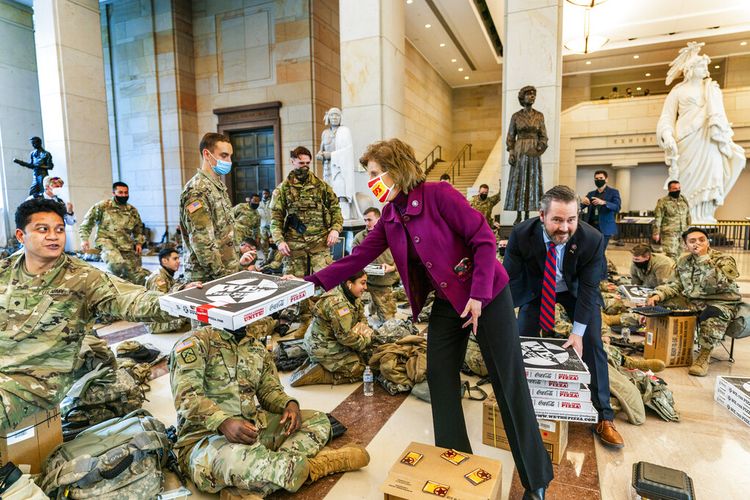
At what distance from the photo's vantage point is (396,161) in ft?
5.80

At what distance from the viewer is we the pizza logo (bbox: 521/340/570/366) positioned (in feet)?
6.81

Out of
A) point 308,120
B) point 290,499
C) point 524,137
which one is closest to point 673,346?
point 290,499

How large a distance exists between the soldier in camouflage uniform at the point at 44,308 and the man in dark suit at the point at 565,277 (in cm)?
192


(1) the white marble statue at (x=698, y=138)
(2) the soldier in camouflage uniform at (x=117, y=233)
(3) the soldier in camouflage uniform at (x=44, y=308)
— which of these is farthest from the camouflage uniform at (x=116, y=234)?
(1) the white marble statue at (x=698, y=138)

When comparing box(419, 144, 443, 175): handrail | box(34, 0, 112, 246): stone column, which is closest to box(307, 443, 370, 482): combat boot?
box(34, 0, 112, 246): stone column

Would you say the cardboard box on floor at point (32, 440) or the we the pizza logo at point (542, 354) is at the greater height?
the we the pizza logo at point (542, 354)

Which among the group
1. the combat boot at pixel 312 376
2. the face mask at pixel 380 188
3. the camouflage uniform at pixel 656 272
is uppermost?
the face mask at pixel 380 188

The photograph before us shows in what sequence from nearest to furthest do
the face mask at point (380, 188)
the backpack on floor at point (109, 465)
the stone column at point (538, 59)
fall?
the backpack on floor at point (109, 465) < the face mask at point (380, 188) < the stone column at point (538, 59)

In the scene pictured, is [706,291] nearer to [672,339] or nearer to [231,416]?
[672,339]

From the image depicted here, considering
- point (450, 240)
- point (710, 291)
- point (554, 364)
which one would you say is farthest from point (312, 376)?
point (710, 291)

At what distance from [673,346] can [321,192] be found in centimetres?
339

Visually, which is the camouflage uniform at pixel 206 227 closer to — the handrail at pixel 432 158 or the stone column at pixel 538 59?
the stone column at pixel 538 59

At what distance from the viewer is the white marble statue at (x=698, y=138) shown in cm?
960

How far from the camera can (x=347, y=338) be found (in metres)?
3.19
